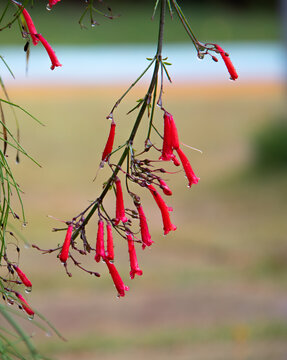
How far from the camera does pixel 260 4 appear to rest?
32.7 meters

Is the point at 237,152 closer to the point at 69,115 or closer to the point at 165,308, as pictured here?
the point at 69,115

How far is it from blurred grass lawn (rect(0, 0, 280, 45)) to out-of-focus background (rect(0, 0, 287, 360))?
4.76 meters

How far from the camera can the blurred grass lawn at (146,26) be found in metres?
25.4

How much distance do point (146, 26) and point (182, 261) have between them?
20767 mm

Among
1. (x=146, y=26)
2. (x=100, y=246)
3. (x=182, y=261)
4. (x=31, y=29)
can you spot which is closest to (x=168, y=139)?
(x=100, y=246)

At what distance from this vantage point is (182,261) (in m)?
7.57

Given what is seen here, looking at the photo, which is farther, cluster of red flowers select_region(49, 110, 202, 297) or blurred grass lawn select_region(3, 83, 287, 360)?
blurred grass lawn select_region(3, 83, 287, 360)

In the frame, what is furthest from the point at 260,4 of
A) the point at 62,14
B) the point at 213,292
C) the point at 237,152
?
the point at 213,292

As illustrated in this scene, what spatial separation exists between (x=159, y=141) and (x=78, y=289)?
481 cm

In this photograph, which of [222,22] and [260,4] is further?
[260,4]

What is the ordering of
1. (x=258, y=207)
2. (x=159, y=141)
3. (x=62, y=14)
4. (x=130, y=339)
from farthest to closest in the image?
(x=62, y=14) → (x=159, y=141) → (x=258, y=207) → (x=130, y=339)

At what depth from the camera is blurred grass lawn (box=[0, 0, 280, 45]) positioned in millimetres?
25422

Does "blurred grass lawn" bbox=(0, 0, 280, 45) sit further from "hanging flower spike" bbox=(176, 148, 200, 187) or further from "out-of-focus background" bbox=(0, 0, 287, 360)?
"hanging flower spike" bbox=(176, 148, 200, 187)

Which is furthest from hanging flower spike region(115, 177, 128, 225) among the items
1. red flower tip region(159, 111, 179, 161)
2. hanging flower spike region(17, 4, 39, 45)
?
hanging flower spike region(17, 4, 39, 45)
